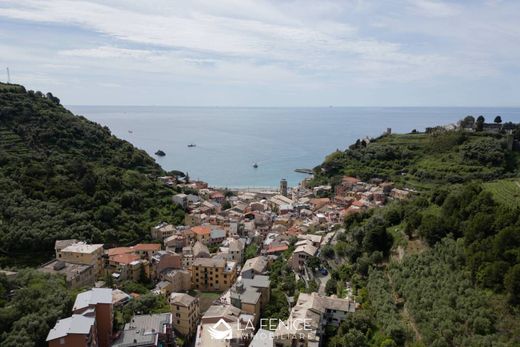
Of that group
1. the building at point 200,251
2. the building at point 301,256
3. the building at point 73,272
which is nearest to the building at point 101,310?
the building at point 73,272

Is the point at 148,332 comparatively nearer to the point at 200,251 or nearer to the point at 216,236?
the point at 200,251

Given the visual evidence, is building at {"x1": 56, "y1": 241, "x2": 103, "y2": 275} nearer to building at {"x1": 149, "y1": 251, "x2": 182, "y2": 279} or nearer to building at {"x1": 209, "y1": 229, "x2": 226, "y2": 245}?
building at {"x1": 149, "y1": 251, "x2": 182, "y2": 279}

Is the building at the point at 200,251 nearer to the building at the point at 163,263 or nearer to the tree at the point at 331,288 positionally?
the building at the point at 163,263

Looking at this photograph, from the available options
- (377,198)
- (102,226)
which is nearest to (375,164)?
(377,198)

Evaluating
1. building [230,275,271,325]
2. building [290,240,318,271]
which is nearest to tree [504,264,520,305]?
building [230,275,271,325]

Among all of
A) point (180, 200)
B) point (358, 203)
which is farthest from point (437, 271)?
point (180, 200)
